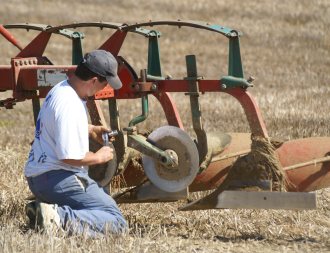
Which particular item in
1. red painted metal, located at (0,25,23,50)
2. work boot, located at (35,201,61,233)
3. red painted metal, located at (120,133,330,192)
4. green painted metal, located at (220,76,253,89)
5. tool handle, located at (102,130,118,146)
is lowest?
work boot, located at (35,201,61,233)

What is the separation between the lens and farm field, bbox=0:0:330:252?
622 centimetres

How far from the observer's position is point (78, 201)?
6.37 metres

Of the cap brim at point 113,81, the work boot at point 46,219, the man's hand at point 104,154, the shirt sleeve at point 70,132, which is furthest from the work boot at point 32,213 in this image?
the cap brim at point 113,81

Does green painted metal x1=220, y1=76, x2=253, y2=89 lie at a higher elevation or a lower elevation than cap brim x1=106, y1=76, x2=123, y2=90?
lower

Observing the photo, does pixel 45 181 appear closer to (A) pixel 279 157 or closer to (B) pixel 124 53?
(A) pixel 279 157

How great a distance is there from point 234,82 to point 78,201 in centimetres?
129

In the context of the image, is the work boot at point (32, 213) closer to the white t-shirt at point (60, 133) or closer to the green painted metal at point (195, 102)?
the white t-shirt at point (60, 133)

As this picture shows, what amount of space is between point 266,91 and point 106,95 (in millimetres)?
8725

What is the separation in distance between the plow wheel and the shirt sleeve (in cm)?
79

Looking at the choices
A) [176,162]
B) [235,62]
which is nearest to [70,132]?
[176,162]

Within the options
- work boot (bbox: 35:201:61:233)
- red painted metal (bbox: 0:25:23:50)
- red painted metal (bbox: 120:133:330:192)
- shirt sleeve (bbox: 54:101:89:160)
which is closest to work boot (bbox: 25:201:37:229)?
work boot (bbox: 35:201:61:233)

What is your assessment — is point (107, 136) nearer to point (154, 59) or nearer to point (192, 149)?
point (192, 149)

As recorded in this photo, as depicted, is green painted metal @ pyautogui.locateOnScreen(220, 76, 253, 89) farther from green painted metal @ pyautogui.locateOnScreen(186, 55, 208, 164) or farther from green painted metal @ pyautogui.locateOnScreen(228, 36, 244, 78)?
green painted metal @ pyautogui.locateOnScreen(186, 55, 208, 164)

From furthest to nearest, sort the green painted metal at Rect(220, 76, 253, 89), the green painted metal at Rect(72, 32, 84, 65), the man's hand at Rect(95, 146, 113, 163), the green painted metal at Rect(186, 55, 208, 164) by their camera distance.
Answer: the green painted metal at Rect(72, 32, 84, 65) < the green painted metal at Rect(186, 55, 208, 164) < the green painted metal at Rect(220, 76, 253, 89) < the man's hand at Rect(95, 146, 113, 163)
